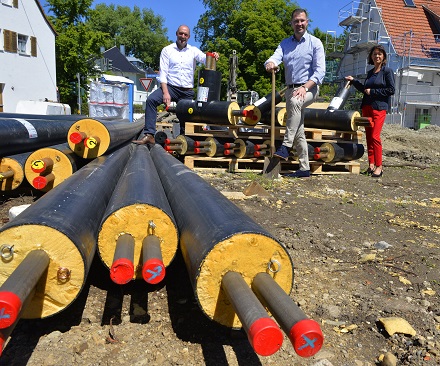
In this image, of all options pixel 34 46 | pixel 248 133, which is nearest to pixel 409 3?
pixel 34 46

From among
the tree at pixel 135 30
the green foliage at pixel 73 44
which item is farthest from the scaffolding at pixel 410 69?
the tree at pixel 135 30

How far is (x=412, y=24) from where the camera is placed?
101ft

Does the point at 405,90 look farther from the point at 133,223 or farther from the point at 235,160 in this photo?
the point at 133,223

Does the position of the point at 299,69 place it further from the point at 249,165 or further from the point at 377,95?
the point at 249,165

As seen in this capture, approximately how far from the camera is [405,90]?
28500 millimetres

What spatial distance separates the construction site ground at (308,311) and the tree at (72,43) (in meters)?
30.6

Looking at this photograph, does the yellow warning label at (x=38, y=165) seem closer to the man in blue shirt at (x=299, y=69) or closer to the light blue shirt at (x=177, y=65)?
the man in blue shirt at (x=299, y=69)

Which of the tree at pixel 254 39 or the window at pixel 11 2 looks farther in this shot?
the tree at pixel 254 39

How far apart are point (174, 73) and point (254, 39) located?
34.3 metres

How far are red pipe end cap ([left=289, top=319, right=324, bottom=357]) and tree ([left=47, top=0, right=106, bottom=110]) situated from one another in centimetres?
3368

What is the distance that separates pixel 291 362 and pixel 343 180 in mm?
4979

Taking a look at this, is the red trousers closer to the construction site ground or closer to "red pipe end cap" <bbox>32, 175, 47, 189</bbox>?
the construction site ground

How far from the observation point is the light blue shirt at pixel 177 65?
7.26 meters

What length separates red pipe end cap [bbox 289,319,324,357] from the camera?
60.5 inches
